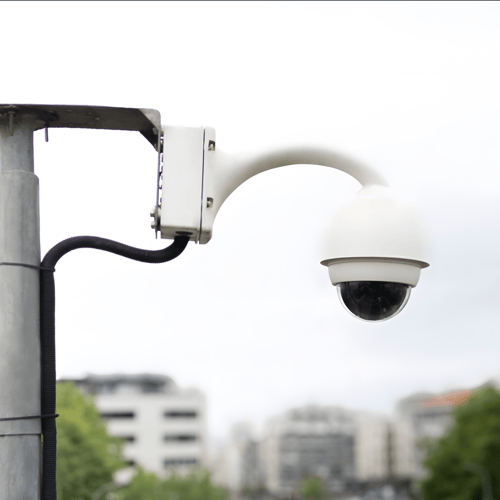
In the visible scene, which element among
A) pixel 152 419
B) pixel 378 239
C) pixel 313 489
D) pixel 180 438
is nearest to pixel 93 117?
pixel 378 239

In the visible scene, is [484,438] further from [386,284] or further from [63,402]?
[386,284]

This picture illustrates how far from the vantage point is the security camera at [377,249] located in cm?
203

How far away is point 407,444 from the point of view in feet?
293

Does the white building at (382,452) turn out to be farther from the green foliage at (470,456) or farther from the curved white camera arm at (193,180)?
the curved white camera arm at (193,180)

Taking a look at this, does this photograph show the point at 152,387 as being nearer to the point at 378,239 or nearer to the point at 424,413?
the point at 424,413

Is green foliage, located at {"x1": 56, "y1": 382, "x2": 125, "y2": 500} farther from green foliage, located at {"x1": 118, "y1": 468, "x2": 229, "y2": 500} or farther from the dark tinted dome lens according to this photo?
the dark tinted dome lens

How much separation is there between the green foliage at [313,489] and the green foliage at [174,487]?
34.6m

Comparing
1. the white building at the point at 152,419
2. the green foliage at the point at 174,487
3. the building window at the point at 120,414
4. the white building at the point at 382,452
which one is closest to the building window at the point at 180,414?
the white building at the point at 152,419

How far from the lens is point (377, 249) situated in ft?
6.64

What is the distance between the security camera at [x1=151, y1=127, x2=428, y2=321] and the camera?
1.98m

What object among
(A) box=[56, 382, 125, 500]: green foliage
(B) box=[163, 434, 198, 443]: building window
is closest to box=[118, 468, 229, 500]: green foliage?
(A) box=[56, 382, 125, 500]: green foliage

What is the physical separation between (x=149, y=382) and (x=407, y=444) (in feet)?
110

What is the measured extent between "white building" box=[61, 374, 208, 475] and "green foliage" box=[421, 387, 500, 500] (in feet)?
156

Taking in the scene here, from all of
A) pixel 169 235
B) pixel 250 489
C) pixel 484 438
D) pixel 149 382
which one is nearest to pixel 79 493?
pixel 484 438
